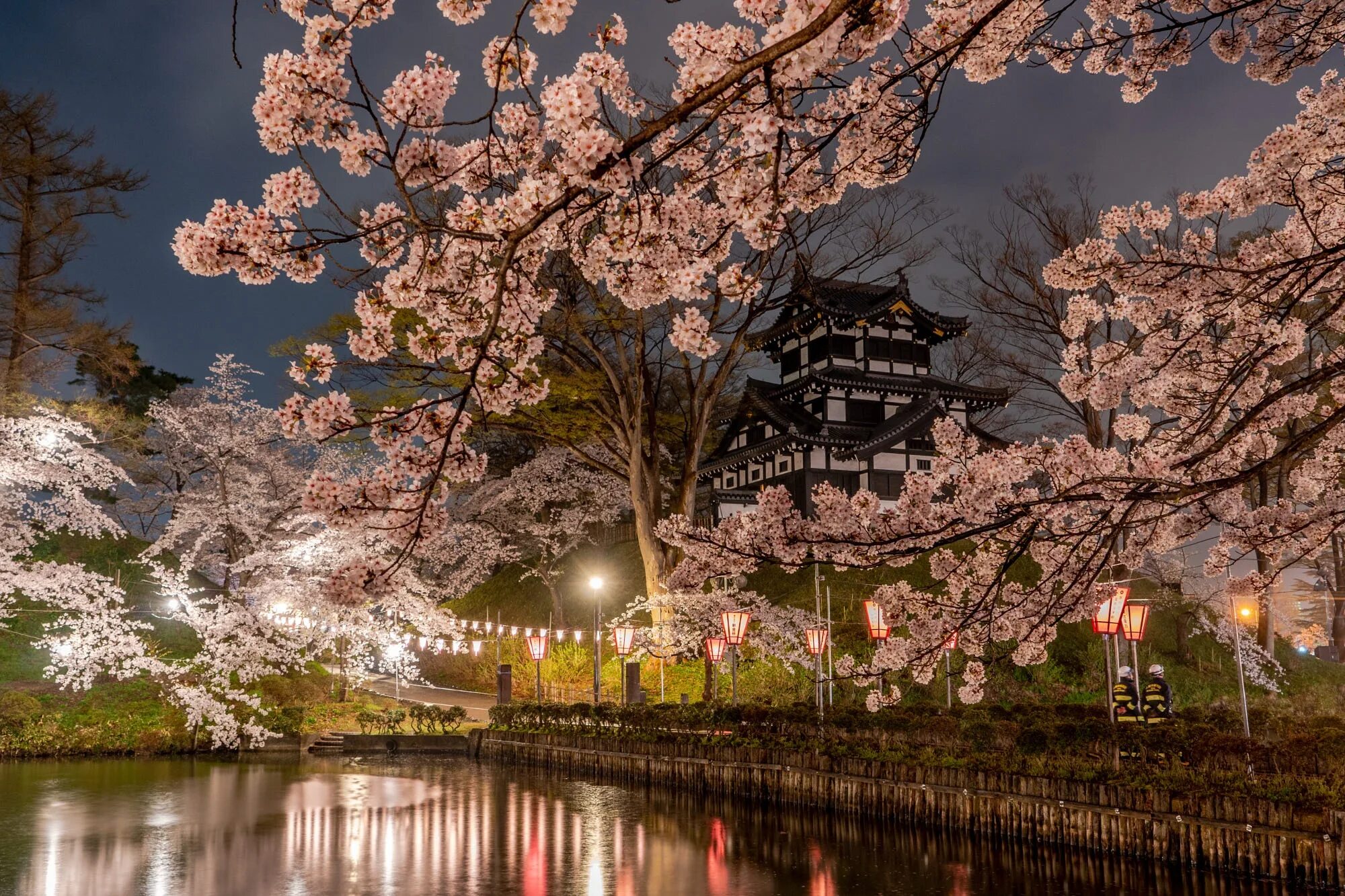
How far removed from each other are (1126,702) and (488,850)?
885 centimetres

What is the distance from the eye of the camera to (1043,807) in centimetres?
1055

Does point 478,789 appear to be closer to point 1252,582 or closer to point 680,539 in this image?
point 680,539

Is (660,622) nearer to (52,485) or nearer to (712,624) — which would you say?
(712,624)

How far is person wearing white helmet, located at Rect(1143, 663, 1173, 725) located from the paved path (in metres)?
18.7

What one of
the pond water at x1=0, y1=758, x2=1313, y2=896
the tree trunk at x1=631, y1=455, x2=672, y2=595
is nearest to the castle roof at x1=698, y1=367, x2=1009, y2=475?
the tree trunk at x1=631, y1=455, x2=672, y2=595

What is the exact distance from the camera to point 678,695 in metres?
23.0

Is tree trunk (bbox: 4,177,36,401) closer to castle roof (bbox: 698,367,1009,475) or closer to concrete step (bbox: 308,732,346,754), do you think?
concrete step (bbox: 308,732,346,754)

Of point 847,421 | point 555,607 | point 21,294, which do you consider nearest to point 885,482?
point 847,421

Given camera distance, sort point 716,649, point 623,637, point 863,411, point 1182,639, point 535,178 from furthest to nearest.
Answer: point 863,411 → point 1182,639 → point 623,637 → point 716,649 → point 535,178

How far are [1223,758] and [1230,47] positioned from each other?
7.30 metres

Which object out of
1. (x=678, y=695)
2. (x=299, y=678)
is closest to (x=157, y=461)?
(x=299, y=678)

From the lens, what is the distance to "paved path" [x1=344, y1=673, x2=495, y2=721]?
28.5 meters

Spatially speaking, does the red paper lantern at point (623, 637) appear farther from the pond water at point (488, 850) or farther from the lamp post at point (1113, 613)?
the lamp post at point (1113, 613)

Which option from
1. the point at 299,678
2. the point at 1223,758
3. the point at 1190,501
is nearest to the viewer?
the point at 1190,501
